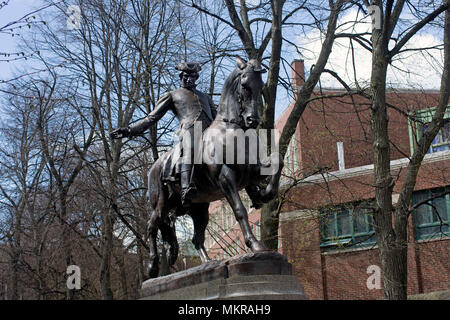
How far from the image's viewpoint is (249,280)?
24.5 ft

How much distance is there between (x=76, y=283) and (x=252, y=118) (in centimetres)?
1877

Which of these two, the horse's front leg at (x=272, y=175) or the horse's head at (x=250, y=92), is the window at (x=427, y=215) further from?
the horse's head at (x=250, y=92)

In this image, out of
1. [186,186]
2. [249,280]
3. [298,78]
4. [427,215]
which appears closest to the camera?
[249,280]

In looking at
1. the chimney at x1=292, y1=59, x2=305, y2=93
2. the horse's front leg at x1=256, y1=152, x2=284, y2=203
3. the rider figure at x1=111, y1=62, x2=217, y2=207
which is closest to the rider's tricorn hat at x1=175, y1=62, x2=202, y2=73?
the rider figure at x1=111, y1=62, x2=217, y2=207

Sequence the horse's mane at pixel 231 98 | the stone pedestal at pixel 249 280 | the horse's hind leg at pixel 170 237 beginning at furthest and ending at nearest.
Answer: the horse's hind leg at pixel 170 237, the horse's mane at pixel 231 98, the stone pedestal at pixel 249 280

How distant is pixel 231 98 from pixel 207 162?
905mm

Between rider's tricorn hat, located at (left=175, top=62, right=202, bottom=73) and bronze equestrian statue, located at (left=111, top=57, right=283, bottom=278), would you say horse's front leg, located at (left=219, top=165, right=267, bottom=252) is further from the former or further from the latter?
rider's tricorn hat, located at (left=175, top=62, right=202, bottom=73)

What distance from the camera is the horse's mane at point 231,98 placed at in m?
8.59

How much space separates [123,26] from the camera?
22281 millimetres

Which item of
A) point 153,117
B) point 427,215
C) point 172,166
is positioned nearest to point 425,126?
point 427,215

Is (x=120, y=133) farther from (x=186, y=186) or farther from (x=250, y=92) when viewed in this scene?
(x=250, y=92)

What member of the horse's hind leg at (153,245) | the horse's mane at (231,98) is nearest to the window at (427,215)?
the horse's hind leg at (153,245)

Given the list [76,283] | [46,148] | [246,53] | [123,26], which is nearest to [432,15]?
[246,53]

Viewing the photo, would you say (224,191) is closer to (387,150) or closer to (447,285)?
(387,150)
